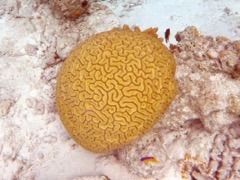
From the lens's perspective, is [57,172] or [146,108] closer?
[146,108]

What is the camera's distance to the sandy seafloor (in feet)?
10.6

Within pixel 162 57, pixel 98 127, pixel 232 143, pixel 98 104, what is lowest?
pixel 232 143

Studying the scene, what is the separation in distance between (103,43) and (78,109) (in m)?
0.84

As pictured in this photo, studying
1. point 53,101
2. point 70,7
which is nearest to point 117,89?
point 53,101

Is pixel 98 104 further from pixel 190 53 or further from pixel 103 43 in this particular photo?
pixel 190 53

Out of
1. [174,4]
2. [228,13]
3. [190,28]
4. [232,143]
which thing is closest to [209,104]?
[232,143]

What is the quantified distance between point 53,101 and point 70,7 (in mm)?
1555

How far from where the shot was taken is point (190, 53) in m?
3.10

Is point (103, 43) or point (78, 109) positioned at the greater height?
point (103, 43)

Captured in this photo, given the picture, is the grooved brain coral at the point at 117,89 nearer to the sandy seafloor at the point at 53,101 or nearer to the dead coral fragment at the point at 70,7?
the sandy seafloor at the point at 53,101

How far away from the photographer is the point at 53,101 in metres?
3.91

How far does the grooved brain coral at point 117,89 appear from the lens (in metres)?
2.79

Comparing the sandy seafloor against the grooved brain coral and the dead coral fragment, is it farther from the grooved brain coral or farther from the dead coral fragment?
the grooved brain coral

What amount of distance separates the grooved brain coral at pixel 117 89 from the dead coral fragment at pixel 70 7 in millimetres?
1386
